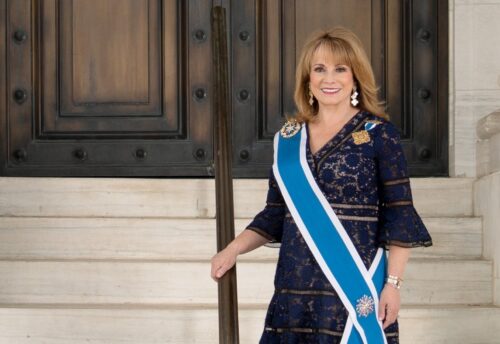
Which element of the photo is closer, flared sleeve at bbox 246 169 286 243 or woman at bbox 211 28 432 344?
woman at bbox 211 28 432 344

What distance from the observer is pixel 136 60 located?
614 centimetres

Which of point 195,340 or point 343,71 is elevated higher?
point 343,71

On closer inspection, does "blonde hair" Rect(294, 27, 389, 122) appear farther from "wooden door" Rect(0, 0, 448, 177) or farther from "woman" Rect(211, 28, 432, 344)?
"wooden door" Rect(0, 0, 448, 177)

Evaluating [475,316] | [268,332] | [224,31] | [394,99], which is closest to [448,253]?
[475,316]

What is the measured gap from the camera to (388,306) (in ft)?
10.8

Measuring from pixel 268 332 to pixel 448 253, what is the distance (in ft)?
6.62

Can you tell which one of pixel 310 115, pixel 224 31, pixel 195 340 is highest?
pixel 224 31

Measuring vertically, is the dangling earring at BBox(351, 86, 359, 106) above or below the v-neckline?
above

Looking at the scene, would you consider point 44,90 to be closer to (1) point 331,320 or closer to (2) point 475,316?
(2) point 475,316

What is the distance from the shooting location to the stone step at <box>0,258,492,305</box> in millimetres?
4996

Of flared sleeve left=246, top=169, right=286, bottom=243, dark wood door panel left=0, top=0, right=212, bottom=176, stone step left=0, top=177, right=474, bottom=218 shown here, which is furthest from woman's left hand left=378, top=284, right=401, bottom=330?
dark wood door panel left=0, top=0, right=212, bottom=176

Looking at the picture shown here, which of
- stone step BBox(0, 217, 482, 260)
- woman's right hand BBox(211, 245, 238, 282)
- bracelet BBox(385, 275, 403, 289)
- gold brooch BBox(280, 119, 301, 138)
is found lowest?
stone step BBox(0, 217, 482, 260)

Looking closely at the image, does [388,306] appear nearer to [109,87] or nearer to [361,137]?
[361,137]

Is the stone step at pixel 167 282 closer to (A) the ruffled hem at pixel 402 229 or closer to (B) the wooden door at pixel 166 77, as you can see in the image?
(B) the wooden door at pixel 166 77
